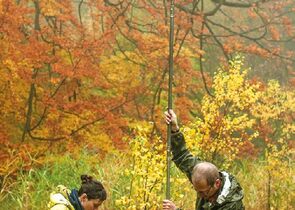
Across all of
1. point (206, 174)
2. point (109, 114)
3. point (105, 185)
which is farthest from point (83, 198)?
point (109, 114)

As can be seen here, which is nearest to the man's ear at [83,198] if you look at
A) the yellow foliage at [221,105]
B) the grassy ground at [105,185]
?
the grassy ground at [105,185]

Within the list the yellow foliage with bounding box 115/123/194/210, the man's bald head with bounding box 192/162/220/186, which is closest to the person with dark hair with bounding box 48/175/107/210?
the man's bald head with bounding box 192/162/220/186

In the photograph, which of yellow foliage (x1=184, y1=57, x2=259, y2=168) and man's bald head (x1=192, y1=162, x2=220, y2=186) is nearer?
man's bald head (x1=192, y1=162, x2=220, y2=186)

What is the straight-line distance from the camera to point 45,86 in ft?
35.1

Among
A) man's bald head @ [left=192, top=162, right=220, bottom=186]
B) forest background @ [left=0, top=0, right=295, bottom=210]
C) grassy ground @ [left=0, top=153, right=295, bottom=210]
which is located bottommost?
grassy ground @ [left=0, top=153, right=295, bottom=210]

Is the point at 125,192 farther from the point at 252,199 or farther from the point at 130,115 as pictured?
the point at 130,115

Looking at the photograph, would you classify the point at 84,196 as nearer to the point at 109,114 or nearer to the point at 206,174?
the point at 206,174

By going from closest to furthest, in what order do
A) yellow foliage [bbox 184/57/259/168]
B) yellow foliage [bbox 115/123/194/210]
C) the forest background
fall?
yellow foliage [bbox 115/123/194/210] → yellow foliage [bbox 184/57/259/168] → the forest background

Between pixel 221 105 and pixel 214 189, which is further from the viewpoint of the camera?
pixel 221 105

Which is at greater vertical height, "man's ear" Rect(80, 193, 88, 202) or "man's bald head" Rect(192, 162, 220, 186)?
"man's bald head" Rect(192, 162, 220, 186)

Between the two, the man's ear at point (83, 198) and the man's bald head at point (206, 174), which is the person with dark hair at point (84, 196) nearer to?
the man's ear at point (83, 198)

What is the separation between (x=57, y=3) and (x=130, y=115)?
356 centimetres

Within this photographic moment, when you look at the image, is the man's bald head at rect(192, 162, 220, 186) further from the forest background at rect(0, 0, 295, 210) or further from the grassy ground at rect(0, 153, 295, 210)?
the grassy ground at rect(0, 153, 295, 210)

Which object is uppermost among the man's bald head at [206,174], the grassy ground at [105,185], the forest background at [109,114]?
the man's bald head at [206,174]
